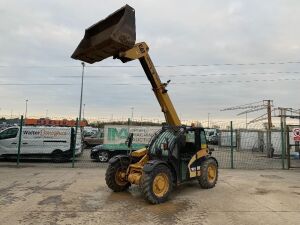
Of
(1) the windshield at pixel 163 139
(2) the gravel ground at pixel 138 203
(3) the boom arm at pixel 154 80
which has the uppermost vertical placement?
(3) the boom arm at pixel 154 80

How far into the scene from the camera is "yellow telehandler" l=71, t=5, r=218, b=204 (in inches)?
349

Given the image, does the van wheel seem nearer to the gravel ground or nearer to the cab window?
the cab window

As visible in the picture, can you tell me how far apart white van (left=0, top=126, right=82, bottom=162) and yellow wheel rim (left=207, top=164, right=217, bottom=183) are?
10.5m

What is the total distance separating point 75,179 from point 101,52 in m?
5.58

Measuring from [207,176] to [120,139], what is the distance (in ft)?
30.3

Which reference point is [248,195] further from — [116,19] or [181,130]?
[116,19]

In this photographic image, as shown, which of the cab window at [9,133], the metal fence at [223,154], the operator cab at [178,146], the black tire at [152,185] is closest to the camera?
the black tire at [152,185]

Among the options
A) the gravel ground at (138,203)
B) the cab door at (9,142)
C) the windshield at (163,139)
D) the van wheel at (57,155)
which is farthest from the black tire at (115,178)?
the cab door at (9,142)

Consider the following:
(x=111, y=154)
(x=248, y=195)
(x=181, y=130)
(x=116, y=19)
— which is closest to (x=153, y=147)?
(x=181, y=130)

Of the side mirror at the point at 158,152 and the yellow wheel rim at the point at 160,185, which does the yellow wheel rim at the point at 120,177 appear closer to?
the side mirror at the point at 158,152

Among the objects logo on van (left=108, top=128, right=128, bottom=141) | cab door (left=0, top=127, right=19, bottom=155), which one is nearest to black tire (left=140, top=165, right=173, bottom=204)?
logo on van (left=108, top=128, right=128, bottom=141)

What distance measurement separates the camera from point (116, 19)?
29.8 feet

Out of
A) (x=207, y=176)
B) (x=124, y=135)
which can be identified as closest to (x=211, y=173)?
(x=207, y=176)

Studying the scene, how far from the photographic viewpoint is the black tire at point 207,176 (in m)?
11.1
